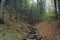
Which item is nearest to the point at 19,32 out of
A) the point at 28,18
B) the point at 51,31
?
the point at 51,31

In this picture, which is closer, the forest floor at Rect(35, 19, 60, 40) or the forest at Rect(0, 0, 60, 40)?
the forest floor at Rect(35, 19, 60, 40)

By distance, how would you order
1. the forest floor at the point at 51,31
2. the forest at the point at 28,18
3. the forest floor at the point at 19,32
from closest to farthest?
the forest floor at the point at 19,32 < the forest floor at the point at 51,31 < the forest at the point at 28,18

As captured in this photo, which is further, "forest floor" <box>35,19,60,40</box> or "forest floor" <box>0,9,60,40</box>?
"forest floor" <box>35,19,60,40</box>

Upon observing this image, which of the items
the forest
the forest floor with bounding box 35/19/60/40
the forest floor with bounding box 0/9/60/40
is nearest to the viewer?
the forest floor with bounding box 0/9/60/40

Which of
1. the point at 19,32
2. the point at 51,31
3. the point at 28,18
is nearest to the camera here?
the point at 19,32

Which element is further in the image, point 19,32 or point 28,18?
point 28,18

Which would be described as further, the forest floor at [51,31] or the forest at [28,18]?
the forest at [28,18]

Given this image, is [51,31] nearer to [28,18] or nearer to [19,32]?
[19,32]

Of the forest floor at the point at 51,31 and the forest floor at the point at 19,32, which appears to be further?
the forest floor at the point at 51,31

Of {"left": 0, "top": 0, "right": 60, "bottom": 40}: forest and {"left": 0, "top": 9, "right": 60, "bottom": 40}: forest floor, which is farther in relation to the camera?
{"left": 0, "top": 0, "right": 60, "bottom": 40}: forest

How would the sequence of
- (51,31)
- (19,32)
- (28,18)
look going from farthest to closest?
(28,18), (51,31), (19,32)

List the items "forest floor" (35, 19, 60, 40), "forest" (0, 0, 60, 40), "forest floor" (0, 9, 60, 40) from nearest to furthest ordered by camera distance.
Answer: "forest floor" (0, 9, 60, 40) → "forest floor" (35, 19, 60, 40) → "forest" (0, 0, 60, 40)

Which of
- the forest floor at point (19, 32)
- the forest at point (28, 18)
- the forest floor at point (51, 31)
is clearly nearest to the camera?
the forest floor at point (19, 32)

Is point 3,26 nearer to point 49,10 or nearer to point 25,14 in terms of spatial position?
point 25,14
